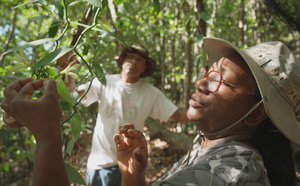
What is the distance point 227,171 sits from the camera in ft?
2.19

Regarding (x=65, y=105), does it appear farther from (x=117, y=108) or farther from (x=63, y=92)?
(x=117, y=108)

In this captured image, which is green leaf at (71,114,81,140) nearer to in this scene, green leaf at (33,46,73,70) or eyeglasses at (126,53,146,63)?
green leaf at (33,46,73,70)

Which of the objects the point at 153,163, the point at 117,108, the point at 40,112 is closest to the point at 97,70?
the point at 40,112

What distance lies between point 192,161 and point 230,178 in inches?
11.0

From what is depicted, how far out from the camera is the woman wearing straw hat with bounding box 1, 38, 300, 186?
0.69m

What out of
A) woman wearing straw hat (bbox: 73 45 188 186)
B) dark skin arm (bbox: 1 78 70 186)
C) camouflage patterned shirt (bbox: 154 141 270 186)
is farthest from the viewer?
woman wearing straw hat (bbox: 73 45 188 186)

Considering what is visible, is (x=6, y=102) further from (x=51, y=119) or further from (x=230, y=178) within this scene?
(x=230, y=178)

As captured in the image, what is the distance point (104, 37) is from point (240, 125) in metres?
1.77

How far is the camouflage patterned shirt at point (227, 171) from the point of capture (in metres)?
0.65

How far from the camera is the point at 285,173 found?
861mm

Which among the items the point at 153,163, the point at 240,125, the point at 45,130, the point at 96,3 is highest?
the point at 96,3

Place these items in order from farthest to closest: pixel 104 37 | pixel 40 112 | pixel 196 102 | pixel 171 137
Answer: pixel 171 137 < pixel 104 37 < pixel 196 102 < pixel 40 112

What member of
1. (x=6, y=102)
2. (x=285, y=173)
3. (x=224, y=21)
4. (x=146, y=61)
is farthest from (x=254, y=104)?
(x=224, y=21)

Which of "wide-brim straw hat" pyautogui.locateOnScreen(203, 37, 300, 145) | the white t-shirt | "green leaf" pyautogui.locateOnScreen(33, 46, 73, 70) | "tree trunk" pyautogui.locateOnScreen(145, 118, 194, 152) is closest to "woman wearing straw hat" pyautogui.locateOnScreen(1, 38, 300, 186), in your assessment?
"wide-brim straw hat" pyautogui.locateOnScreen(203, 37, 300, 145)
